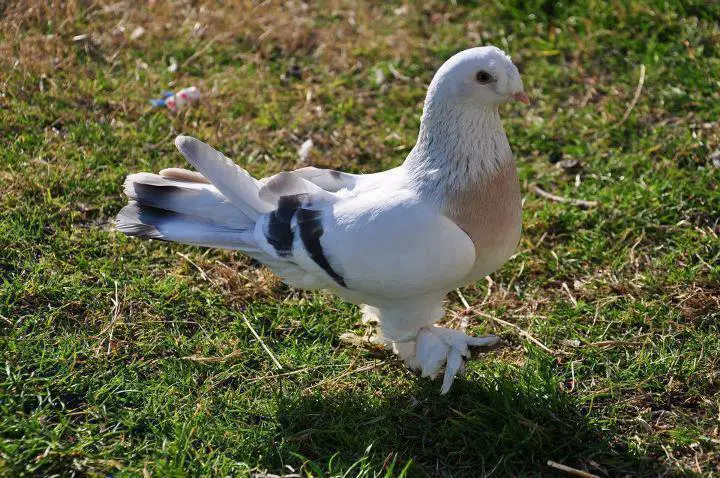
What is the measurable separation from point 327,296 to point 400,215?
1078 millimetres

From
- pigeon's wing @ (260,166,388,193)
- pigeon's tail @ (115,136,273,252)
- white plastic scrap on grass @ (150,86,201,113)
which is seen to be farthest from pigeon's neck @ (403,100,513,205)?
white plastic scrap on grass @ (150,86,201,113)

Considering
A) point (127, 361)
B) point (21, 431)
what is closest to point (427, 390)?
point (127, 361)

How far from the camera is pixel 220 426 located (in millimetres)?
3336

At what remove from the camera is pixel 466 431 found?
11.0 ft

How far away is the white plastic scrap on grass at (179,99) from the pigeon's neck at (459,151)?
96.1 inches

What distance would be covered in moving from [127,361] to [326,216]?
3.67ft

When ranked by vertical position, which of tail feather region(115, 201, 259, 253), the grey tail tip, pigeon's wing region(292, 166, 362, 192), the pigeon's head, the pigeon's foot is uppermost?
the pigeon's head

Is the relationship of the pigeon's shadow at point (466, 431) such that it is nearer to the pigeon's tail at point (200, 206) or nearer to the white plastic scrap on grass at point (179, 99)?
the pigeon's tail at point (200, 206)

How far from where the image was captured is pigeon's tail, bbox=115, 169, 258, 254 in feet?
11.5

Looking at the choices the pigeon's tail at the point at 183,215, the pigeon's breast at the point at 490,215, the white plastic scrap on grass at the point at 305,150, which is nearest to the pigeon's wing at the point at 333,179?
the pigeon's tail at the point at 183,215

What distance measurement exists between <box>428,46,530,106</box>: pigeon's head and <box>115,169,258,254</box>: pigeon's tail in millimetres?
1001

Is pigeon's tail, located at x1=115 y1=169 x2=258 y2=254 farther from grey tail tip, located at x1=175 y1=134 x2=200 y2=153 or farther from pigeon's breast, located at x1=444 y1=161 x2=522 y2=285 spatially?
pigeon's breast, located at x1=444 y1=161 x2=522 y2=285

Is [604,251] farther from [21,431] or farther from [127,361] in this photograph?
[21,431]

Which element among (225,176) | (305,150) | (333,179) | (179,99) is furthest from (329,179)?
(179,99)
